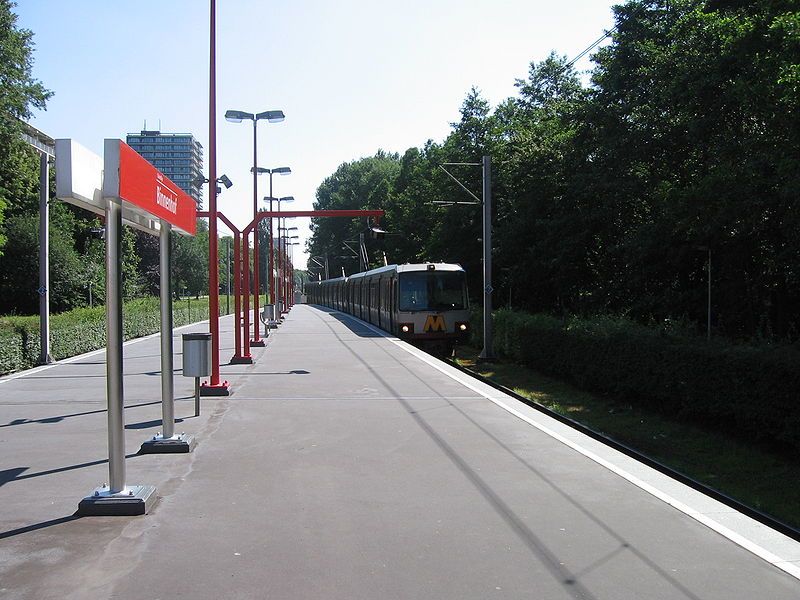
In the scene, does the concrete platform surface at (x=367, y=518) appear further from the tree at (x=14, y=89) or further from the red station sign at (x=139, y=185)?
the tree at (x=14, y=89)

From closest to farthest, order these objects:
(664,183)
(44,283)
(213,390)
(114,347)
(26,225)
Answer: (114,347) → (213,390) → (44,283) → (664,183) → (26,225)

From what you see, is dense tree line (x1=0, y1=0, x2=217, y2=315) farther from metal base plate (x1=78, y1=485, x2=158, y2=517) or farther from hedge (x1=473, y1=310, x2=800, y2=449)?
metal base plate (x1=78, y1=485, x2=158, y2=517)

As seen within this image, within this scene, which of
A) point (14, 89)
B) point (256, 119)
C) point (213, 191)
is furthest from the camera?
point (14, 89)

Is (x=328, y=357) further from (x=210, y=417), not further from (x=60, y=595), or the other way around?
(x=60, y=595)

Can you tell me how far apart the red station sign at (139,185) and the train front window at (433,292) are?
19.5m

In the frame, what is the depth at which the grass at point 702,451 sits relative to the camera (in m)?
10.0

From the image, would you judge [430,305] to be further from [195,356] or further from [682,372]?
[195,356]

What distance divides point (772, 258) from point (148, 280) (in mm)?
60893

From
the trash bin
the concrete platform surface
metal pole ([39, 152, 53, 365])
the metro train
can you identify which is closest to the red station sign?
the trash bin

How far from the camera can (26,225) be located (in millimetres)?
39969

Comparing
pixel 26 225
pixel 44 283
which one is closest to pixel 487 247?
pixel 44 283

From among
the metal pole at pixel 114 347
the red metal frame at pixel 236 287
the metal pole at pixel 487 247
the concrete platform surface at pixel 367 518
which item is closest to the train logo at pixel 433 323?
the metal pole at pixel 487 247

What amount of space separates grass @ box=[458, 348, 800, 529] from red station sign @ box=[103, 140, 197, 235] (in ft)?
24.9

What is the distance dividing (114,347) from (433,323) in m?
21.7
